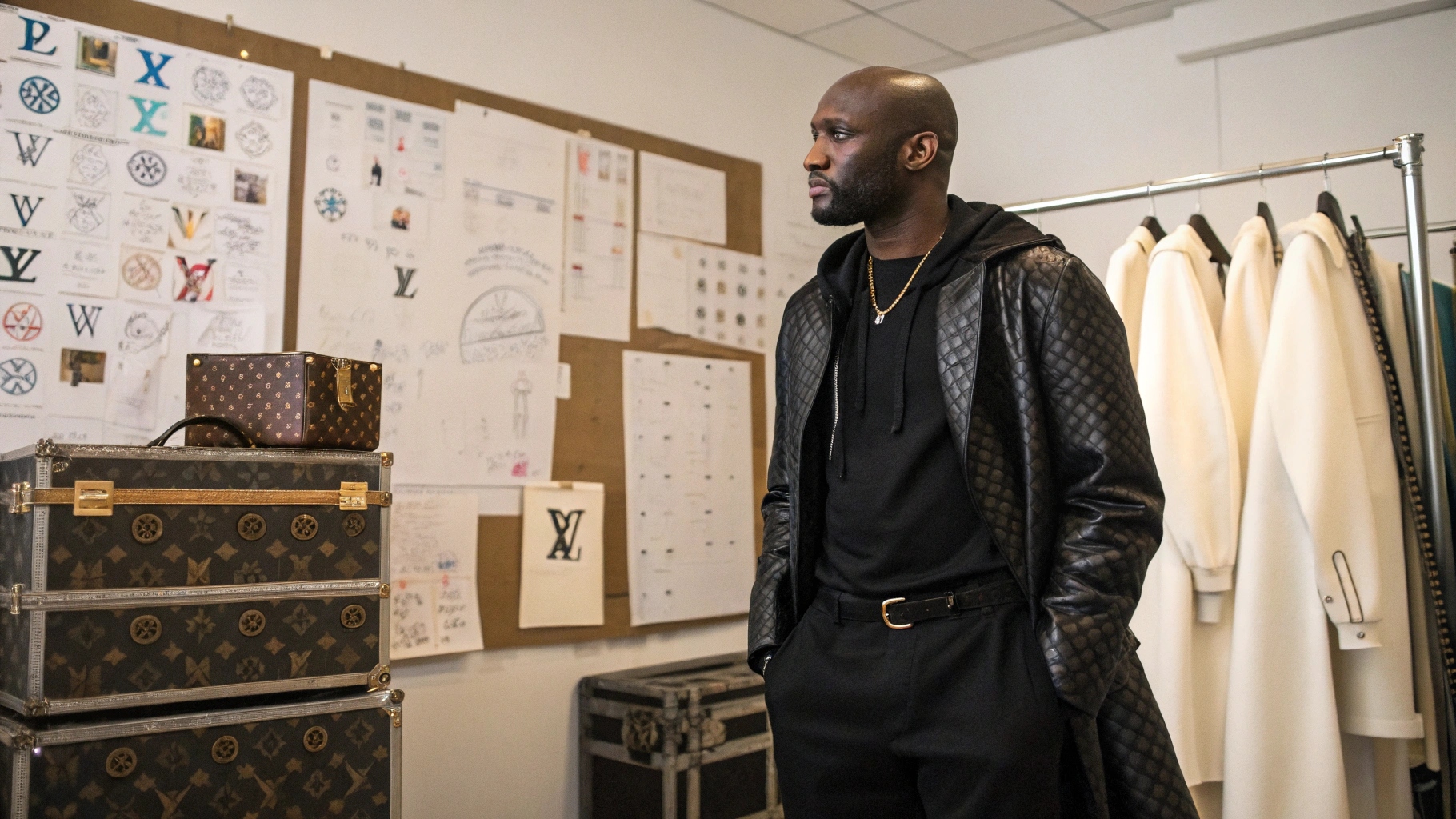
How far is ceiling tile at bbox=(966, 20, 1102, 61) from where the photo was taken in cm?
394

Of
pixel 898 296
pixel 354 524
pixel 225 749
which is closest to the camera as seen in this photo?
pixel 898 296

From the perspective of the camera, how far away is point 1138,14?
382 cm

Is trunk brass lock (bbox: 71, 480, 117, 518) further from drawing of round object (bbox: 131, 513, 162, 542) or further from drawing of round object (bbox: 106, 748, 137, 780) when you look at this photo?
drawing of round object (bbox: 106, 748, 137, 780)

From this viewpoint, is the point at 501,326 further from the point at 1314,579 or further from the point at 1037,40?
the point at 1037,40

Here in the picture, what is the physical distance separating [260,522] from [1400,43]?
134 inches

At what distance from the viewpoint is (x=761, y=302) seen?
12.8 feet

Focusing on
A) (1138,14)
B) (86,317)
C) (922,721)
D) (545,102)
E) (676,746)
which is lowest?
(676,746)

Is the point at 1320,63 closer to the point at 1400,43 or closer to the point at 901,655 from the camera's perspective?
the point at 1400,43

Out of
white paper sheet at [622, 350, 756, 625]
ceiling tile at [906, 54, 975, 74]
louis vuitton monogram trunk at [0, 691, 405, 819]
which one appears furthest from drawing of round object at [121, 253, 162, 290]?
ceiling tile at [906, 54, 975, 74]

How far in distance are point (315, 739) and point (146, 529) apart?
0.47 metres

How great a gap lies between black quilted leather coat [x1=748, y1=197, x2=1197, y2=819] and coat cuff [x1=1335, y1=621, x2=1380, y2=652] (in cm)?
98

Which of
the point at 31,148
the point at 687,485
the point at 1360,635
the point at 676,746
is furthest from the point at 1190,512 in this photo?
the point at 31,148

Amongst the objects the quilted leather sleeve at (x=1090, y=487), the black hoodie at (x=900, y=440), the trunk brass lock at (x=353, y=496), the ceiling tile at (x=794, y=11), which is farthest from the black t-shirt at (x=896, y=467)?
the ceiling tile at (x=794, y=11)

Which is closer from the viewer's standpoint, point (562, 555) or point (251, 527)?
point (251, 527)
